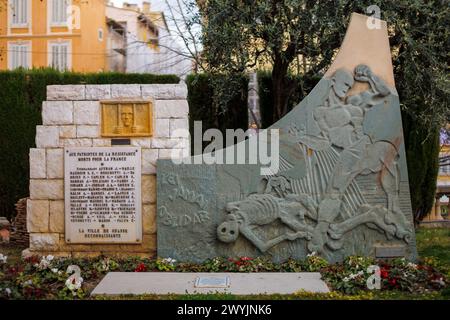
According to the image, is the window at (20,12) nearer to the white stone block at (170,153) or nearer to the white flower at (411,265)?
the white stone block at (170,153)

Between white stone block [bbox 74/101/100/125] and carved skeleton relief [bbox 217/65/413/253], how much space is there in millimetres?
2207

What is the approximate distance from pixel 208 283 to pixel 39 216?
2.72 metres

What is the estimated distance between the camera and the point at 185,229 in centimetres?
715

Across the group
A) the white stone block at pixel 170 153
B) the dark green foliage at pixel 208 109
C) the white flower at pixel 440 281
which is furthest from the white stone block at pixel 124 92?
the white flower at pixel 440 281

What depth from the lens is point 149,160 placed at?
7.31 metres

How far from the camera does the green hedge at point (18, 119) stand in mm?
10875

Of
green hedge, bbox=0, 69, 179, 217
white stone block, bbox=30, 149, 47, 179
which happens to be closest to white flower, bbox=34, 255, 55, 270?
white stone block, bbox=30, 149, 47, 179

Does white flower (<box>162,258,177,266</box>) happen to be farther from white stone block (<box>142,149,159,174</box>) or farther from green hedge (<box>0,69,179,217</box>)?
green hedge (<box>0,69,179,217</box>)

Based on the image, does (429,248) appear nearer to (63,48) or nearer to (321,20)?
(321,20)

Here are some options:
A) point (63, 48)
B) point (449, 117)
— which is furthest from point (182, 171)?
point (63, 48)

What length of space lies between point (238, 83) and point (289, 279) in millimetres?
5057

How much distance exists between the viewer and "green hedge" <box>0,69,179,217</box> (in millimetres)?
10875

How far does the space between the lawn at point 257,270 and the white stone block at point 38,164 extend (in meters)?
1.19

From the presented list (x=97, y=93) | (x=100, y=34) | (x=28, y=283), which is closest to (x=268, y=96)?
(x=97, y=93)
